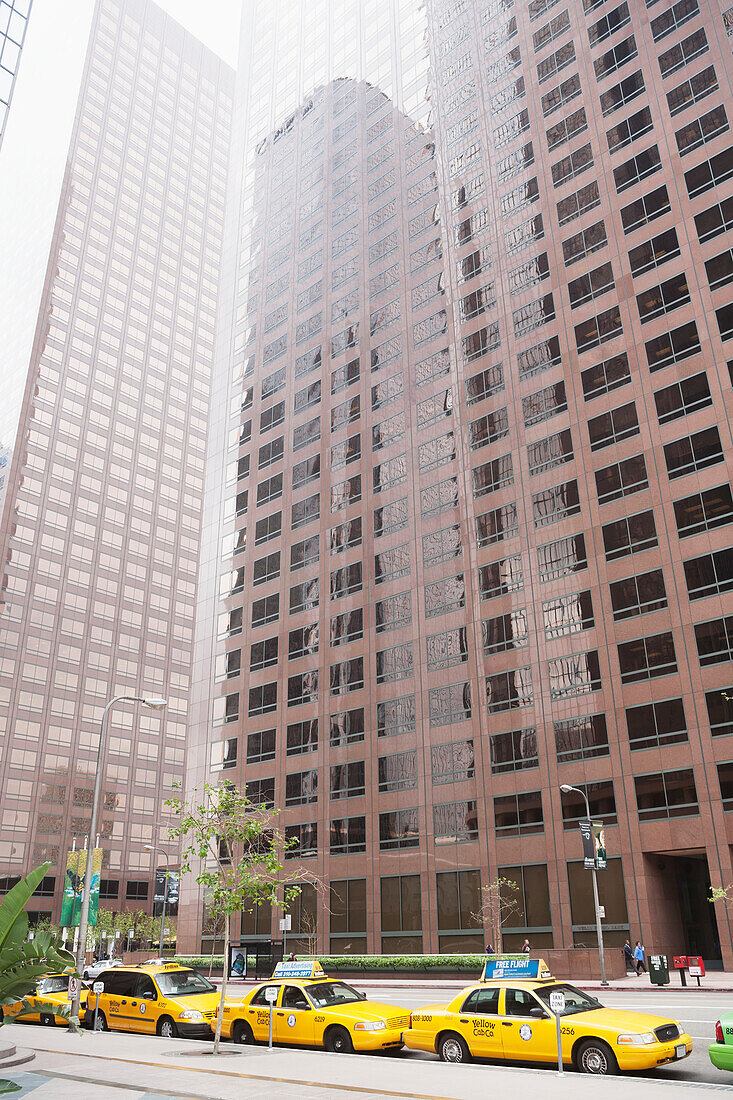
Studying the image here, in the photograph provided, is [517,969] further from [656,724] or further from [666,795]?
[656,724]

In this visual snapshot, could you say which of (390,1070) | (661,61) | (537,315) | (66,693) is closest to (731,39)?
(661,61)

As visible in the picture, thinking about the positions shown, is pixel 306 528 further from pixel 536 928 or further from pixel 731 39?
pixel 731 39

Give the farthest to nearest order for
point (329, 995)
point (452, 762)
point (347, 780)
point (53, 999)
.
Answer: point (347, 780) → point (452, 762) → point (53, 999) → point (329, 995)

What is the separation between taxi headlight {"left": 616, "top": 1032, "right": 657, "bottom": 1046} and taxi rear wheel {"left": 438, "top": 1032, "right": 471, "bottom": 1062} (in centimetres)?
329

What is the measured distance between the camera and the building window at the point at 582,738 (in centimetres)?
4309

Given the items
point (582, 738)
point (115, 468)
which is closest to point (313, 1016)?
point (582, 738)

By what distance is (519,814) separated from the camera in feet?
148

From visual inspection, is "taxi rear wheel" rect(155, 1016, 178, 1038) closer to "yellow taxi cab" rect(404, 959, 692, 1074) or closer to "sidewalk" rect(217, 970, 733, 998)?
"sidewalk" rect(217, 970, 733, 998)

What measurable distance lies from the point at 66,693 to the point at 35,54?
10667cm

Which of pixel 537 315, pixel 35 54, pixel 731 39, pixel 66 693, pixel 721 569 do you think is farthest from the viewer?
pixel 35 54

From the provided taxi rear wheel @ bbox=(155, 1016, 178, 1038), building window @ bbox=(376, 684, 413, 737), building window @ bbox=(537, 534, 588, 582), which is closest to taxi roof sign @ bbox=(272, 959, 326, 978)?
taxi rear wheel @ bbox=(155, 1016, 178, 1038)

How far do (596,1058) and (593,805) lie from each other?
30.2m

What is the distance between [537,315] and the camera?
53.6m

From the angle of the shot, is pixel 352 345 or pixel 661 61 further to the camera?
pixel 352 345
